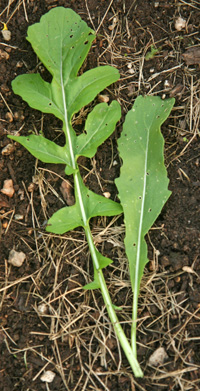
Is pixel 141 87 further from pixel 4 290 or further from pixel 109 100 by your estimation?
pixel 4 290

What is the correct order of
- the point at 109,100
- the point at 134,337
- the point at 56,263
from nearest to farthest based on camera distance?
the point at 134,337, the point at 56,263, the point at 109,100

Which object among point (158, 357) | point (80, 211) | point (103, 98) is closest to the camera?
point (158, 357)

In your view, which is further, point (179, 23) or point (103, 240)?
point (179, 23)

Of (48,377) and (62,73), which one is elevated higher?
(62,73)

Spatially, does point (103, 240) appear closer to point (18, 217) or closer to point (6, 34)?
point (18, 217)

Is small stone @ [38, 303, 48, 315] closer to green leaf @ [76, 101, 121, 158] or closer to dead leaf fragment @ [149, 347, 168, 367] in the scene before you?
dead leaf fragment @ [149, 347, 168, 367]

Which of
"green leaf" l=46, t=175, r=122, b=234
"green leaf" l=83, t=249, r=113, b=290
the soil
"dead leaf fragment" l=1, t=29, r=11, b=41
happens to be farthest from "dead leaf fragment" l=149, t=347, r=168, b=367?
"dead leaf fragment" l=1, t=29, r=11, b=41

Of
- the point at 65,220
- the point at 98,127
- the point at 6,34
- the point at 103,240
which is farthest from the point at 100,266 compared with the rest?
the point at 6,34

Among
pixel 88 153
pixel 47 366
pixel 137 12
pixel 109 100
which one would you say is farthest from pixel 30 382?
pixel 137 12
